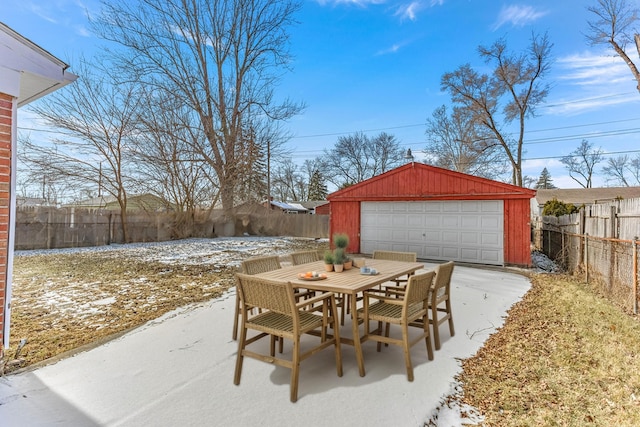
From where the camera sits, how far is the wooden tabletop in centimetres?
284

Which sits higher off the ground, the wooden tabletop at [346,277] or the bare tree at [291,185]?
the bare tree at [291,185]

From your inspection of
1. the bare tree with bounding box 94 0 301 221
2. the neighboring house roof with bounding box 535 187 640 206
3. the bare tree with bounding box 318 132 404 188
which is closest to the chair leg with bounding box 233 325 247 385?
the bare tree with bounding box 94 0 301 221

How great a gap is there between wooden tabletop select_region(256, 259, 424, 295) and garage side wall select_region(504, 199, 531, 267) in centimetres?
639

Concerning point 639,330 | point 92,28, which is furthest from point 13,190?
point 92,28

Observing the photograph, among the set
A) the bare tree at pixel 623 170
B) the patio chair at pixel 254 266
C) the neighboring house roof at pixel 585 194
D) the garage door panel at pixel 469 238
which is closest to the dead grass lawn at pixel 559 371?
the patio chair at pixel 254 266

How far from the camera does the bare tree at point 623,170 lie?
104ft

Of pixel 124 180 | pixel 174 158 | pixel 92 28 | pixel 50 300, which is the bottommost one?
pixel 50 300

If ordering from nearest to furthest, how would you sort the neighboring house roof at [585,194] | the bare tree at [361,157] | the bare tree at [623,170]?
the neighboring house roof at [585,194] < the bare tree at [361,157] < the bare tree at [623,170]

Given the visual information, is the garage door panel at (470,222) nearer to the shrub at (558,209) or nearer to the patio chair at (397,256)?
the shrub at (558,209)

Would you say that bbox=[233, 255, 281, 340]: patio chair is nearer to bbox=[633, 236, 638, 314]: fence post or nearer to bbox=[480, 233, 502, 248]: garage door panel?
bbox=[633, 236, 638, 314]: fence post

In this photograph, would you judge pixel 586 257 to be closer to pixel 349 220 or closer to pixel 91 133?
pixel 349 220

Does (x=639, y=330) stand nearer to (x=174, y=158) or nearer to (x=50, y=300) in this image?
(x=50, y=300)

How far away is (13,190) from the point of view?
9.04ft

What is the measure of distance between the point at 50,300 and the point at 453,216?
967 cm
